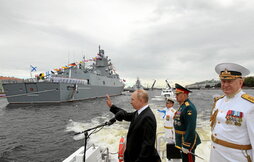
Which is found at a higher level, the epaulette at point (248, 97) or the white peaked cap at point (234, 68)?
the white peaked cap at point (234, 68)

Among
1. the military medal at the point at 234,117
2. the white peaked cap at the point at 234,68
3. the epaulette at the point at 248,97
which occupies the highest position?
the white peaked cap at the point at 234,68

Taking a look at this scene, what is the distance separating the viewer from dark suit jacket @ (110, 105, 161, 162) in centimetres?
178


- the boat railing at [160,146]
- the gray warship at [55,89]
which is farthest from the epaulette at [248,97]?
the gray warship at [55,89]

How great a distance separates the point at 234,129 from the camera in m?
1.63

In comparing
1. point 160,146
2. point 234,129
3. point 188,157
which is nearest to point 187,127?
point 188,157

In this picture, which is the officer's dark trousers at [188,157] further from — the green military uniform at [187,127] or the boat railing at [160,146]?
the boat railing at [160,146]

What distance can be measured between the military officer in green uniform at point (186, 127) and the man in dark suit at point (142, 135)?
83cm

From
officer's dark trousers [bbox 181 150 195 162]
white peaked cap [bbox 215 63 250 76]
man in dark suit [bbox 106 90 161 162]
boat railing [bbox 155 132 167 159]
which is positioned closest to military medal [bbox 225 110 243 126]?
white peaked cap [bbox 215 63 250 76]

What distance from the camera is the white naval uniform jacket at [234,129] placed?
5.06 feet

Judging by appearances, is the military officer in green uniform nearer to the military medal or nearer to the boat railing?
the boat railing

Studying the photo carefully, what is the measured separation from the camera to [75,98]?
2814 cm

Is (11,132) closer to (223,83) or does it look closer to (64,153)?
(64,153)

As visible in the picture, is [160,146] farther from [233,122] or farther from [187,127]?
[233,122]

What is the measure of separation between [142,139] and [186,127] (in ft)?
3.85
